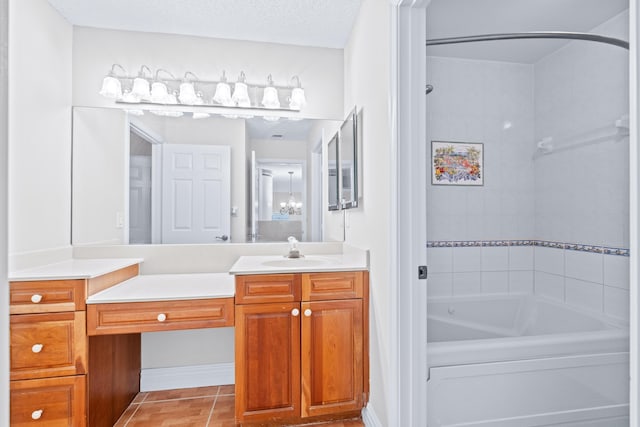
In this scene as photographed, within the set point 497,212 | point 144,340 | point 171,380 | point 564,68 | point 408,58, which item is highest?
point 564,68

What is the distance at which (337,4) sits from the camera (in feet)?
6.64

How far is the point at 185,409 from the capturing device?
79.0 inches

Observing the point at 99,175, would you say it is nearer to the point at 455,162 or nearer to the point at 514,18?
the point at 455,162

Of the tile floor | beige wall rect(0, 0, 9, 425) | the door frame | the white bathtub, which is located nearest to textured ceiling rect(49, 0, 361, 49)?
the door frame

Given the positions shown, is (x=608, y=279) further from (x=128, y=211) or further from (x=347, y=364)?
(x=128, y=211)

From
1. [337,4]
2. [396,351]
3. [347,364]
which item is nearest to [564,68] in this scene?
[337,4]

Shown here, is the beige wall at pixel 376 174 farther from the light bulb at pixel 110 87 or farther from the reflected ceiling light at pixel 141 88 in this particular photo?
the light bulb at pixel 110 87

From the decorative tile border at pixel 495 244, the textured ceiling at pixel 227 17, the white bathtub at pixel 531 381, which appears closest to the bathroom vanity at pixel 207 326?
the white bathtub at pixel 531 381

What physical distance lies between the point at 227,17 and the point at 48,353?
2111 millimetres

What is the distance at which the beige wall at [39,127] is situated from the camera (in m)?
1.70

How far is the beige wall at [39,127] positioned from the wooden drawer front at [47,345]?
42 centimetres

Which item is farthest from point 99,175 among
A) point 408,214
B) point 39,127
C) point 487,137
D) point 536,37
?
point 487,137

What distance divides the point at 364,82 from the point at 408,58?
55cm

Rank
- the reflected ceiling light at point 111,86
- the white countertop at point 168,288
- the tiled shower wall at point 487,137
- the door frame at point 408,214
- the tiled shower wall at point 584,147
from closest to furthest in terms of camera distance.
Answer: the door frame at point 408,214
the white countertop at point 168,288
the tiled shower wall at point 584,147
the reflected ceiling light at point 111,86
the tiled shower wall at point 487,137
